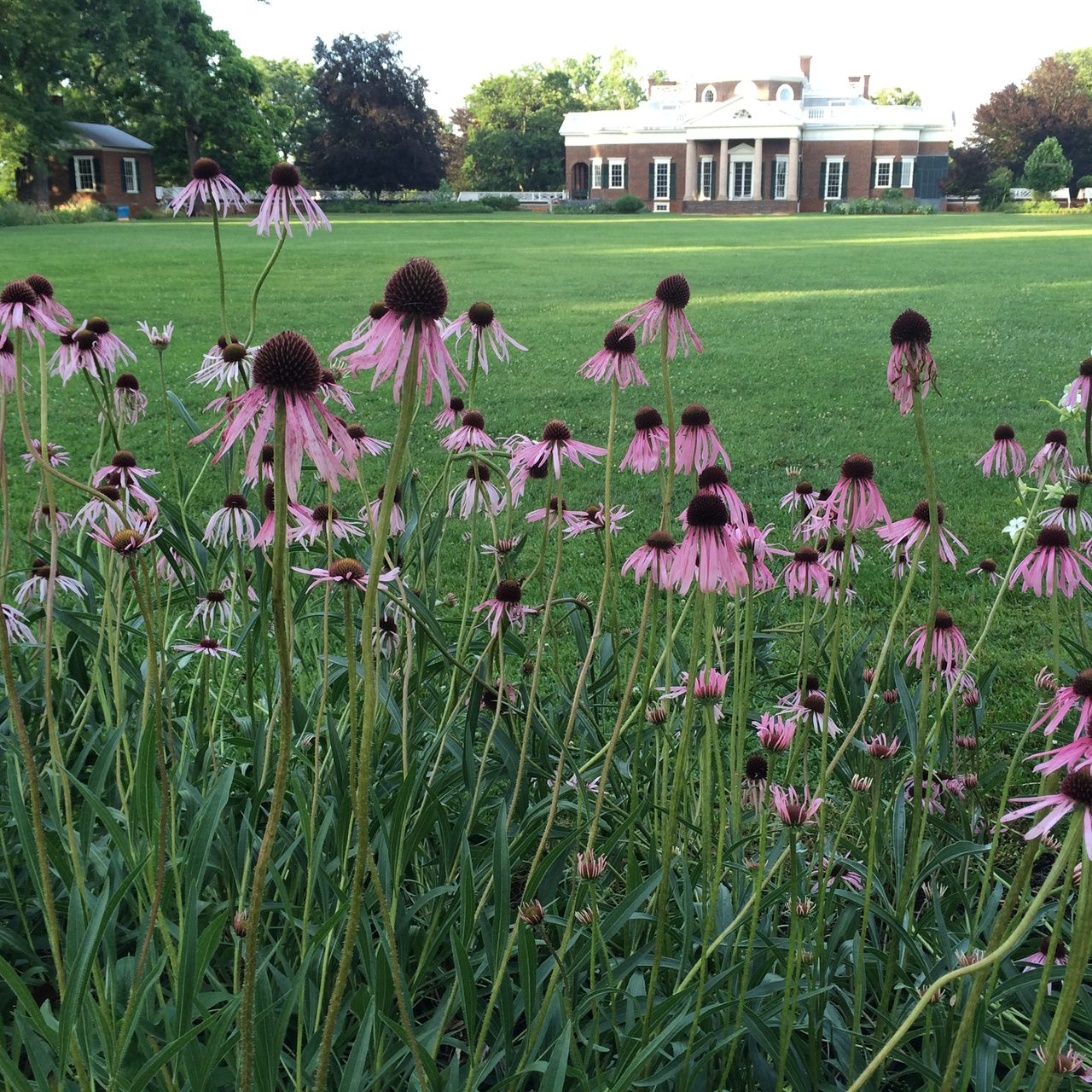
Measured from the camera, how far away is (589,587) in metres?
3.49

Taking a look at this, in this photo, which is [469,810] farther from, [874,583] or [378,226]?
[378,226]

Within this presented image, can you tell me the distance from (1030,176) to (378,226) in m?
30.0

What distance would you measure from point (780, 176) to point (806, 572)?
51400 mm

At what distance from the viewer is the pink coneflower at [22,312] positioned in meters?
1.44

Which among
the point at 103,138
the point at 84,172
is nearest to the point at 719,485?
the point at 103,138

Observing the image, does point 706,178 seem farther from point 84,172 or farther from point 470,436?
point 470,436

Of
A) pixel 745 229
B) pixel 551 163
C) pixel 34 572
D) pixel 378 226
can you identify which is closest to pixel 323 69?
pixel 551 163

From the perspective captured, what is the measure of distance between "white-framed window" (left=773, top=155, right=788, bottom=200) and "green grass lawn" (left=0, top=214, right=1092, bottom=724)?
28.2 m

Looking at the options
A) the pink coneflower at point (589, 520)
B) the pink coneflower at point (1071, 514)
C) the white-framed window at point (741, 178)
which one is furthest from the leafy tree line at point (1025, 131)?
the pink coneflower at point (589, 520)

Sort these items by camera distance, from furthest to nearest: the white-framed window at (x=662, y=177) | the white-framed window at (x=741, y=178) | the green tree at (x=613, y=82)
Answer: the green tree at (x=613, y=82) < the white-framed window at (x=662, y=177) < the white-framed window at (x=741, y=178)

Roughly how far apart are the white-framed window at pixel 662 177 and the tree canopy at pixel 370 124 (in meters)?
11.6

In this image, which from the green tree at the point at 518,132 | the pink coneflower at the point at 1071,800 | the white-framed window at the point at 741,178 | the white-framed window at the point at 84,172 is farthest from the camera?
the green tree at the point at 518,132

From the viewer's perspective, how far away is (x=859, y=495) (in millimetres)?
1415

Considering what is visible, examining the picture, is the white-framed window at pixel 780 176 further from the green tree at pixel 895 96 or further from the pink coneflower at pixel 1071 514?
the pink coneflower at pixel 1071 514
